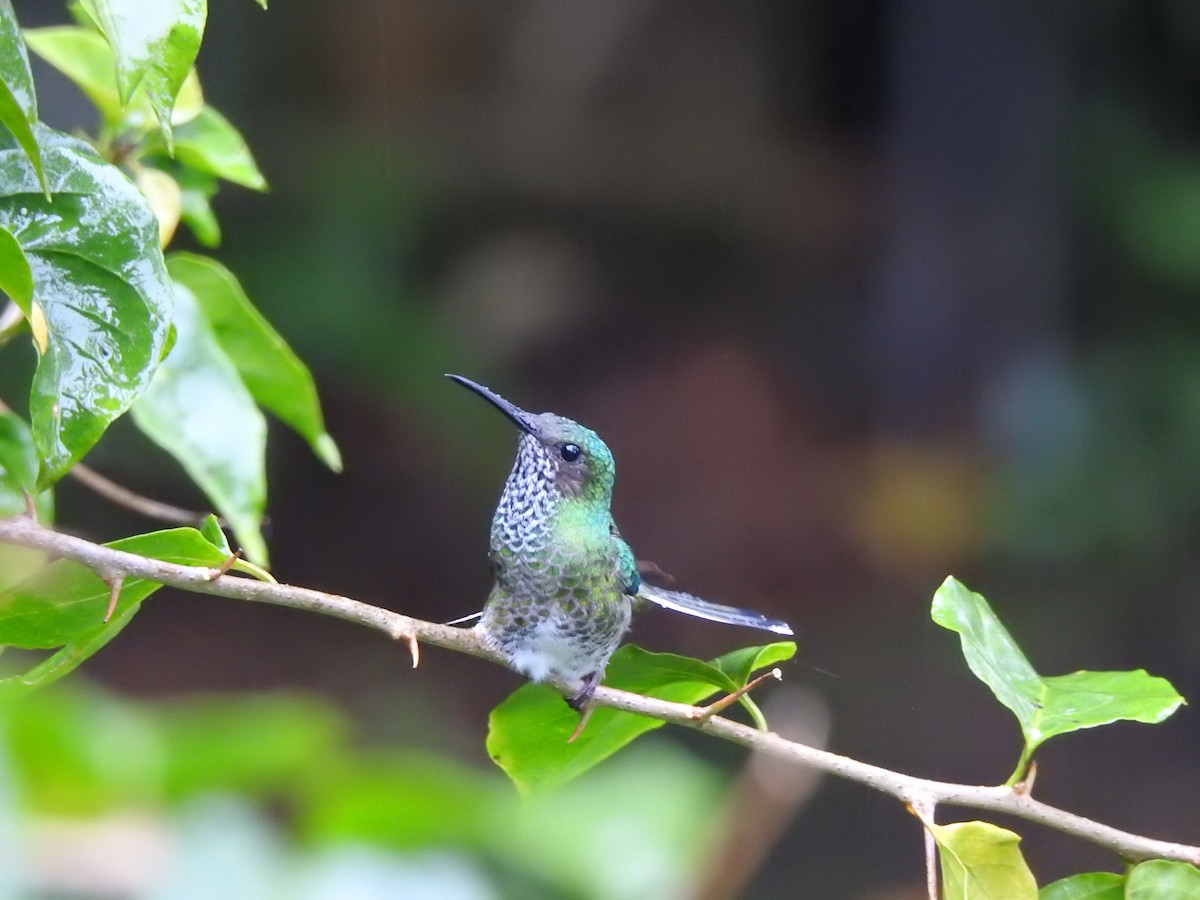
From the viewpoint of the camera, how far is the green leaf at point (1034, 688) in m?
1.33

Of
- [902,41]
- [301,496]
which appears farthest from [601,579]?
[902,41]

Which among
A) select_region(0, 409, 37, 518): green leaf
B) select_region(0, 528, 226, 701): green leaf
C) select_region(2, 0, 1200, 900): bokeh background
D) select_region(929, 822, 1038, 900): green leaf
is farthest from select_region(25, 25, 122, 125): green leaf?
select_region(2, 0, 1200, 900): bokeh background

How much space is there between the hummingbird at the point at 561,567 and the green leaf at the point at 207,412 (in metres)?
0.25

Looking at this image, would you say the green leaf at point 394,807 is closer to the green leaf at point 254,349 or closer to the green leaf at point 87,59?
the green leaf at point 254,349

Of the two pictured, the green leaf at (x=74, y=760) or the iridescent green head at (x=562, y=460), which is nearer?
the green leaf at (x=74, y=760)

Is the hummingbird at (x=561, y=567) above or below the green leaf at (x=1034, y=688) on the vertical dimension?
below

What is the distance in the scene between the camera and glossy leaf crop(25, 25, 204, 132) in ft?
5.08

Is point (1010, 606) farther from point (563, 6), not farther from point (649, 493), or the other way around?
point (563, 6)

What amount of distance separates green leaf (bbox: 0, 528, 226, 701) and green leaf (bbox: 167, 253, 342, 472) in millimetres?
409

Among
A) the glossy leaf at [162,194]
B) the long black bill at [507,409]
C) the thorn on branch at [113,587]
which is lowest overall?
the long black bill at [507,409]

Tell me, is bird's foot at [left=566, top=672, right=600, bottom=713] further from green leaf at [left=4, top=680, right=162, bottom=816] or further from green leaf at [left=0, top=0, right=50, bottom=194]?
green leaf at [left=0, top=0, right=50, bottom=194]

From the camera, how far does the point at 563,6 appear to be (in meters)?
7.73

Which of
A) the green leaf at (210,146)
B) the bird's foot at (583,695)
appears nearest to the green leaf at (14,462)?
the green leaf at (210,146)

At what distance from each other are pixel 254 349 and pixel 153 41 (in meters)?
0.73
